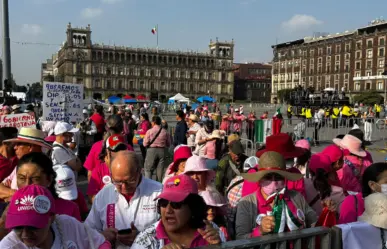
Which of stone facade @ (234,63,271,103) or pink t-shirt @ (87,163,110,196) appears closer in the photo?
pink t-shirt @ (87,163,110,196)

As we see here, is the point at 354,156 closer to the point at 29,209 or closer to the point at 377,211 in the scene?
the point at 377,211

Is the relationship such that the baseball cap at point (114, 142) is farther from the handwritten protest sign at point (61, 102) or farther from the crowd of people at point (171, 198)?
the handwritten protest sign at point (61, 102)

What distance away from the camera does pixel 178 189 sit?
215 centimetres

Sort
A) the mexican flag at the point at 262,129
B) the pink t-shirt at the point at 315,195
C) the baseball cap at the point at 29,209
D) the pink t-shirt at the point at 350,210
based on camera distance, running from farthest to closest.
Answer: the mexican flag at the point at 262,129 < the pink t-shirt at the point at 315,195 < the pink t-shirt at the point at 350,210 < the baseball cap at the point at 29,209

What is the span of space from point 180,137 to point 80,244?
739cm

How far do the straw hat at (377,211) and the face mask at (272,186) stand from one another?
0.60 meters

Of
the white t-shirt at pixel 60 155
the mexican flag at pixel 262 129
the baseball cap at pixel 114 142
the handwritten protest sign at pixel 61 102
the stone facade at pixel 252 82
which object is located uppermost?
the stone facade at pixel 252 82

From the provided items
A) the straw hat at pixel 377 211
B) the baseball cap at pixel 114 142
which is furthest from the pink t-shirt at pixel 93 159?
the straw hat at pixel 377 211

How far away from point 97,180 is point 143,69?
109623 millimetres

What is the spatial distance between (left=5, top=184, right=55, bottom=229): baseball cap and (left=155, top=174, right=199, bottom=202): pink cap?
0.60 m

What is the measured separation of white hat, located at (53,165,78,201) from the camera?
3021 mm

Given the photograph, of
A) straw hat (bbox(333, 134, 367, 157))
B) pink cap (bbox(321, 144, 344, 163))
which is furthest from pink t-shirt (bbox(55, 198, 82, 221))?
straw hat (bbox(333, 134, 367, 157))

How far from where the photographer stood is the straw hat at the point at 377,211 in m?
2.41

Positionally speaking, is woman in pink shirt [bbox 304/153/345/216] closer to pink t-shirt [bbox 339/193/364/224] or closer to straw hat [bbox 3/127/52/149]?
pink t-shirt [bbox 339/193/364/224]
